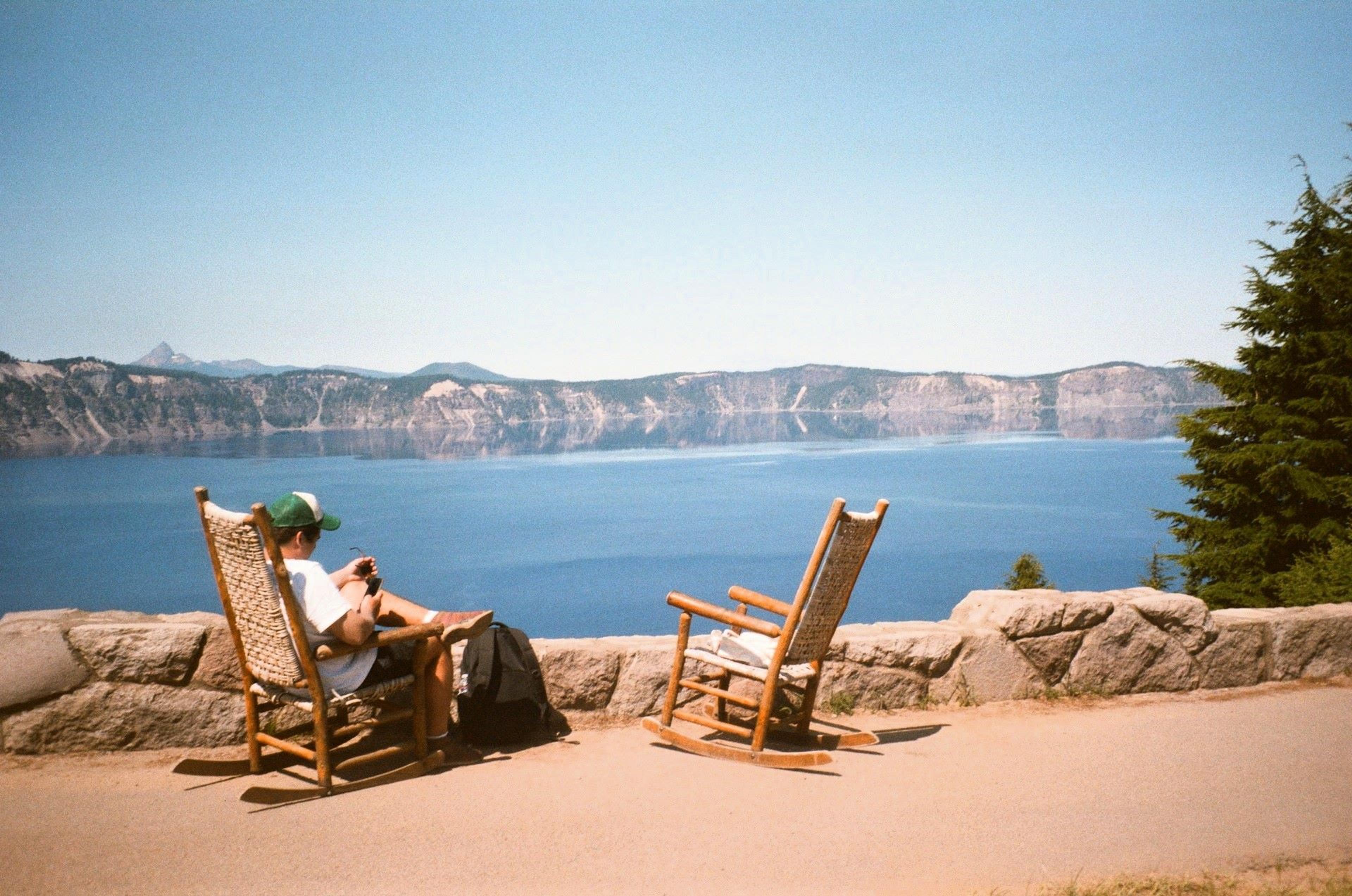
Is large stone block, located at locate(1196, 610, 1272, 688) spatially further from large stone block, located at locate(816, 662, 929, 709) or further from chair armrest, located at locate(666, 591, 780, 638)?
chair armrest, located at locate(666, 591, 780, 638)

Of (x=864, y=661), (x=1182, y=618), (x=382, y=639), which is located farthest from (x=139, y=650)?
(x=1182, y=618)

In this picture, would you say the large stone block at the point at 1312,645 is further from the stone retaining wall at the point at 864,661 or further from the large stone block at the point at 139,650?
the large stone block at the point at 139,650

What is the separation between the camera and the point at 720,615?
4.23 m

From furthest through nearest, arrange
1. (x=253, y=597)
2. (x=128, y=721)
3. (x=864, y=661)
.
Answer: (x=864, y=661), (x=128, y=721), (x=253, y=597)

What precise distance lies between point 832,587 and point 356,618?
1.97 metres

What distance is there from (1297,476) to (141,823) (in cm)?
1751

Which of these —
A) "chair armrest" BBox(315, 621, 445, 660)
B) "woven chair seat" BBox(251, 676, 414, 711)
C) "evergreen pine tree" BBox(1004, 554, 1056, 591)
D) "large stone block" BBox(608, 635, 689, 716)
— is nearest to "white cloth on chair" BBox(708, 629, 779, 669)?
"large stone block" BBox(608, 635, 689, 716)

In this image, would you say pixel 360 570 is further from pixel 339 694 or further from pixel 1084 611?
pixel 1084 611

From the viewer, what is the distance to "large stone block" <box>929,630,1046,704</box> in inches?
196

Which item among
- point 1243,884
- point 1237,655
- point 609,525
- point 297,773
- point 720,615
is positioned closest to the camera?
point 1243,884

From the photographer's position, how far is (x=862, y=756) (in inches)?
165

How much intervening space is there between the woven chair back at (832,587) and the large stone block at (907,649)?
691mm

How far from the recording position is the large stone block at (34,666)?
396cm

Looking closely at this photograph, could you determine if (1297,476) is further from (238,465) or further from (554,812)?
(238,465)
